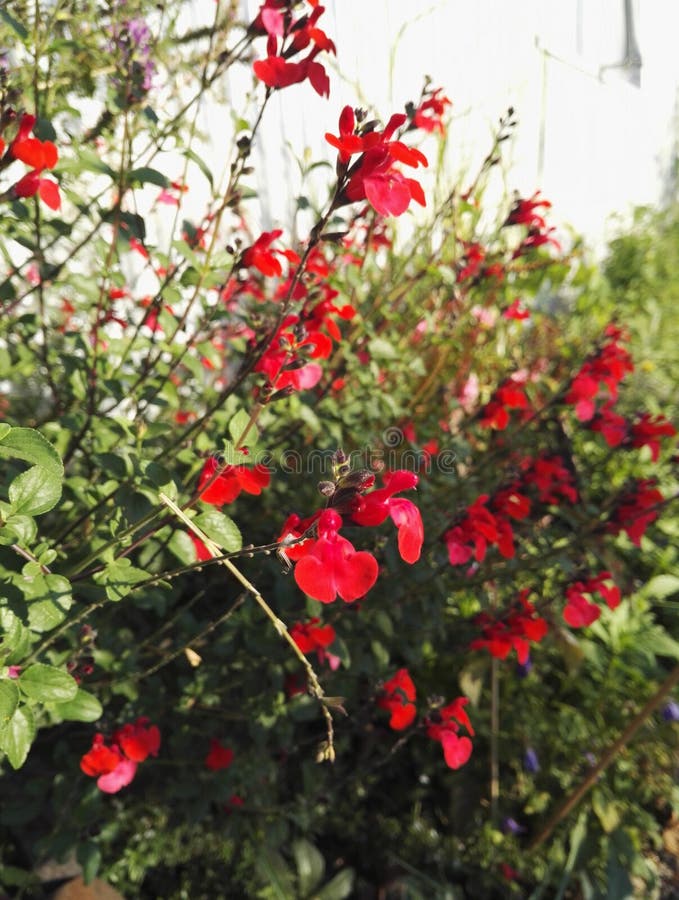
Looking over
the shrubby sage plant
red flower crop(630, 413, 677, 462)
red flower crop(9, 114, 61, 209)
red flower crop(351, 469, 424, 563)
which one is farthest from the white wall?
red flower crop(630, 413, 677, 462)

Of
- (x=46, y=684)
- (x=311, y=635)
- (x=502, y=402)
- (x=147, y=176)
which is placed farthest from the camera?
(x=502, y=402)

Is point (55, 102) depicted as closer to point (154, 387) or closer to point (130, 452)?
point (154, 387)

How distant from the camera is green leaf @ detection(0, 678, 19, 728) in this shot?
2.12 ft

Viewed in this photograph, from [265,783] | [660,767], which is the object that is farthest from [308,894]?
[660,767]

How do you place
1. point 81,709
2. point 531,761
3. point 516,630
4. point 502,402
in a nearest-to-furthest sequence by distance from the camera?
1. point 81,709
2. point 516,630
3. point 502,402
4. point 531,761

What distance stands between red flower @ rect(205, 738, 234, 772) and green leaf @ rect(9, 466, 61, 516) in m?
0.82

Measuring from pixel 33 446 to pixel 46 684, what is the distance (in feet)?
0.95

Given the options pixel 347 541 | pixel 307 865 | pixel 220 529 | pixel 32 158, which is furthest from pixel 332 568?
pixel 307 865

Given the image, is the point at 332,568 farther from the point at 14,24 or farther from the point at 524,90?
the point at 524,90

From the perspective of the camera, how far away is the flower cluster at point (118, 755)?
1035mm

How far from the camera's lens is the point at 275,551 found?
0.75 meters

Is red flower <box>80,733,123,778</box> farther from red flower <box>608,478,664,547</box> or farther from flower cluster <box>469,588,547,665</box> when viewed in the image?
red flower <box>608,478,664,547</box>

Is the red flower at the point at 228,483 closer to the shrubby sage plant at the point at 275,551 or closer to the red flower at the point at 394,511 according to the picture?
the shrubby sage plant at the point at 275,551

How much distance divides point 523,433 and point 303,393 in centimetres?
74
